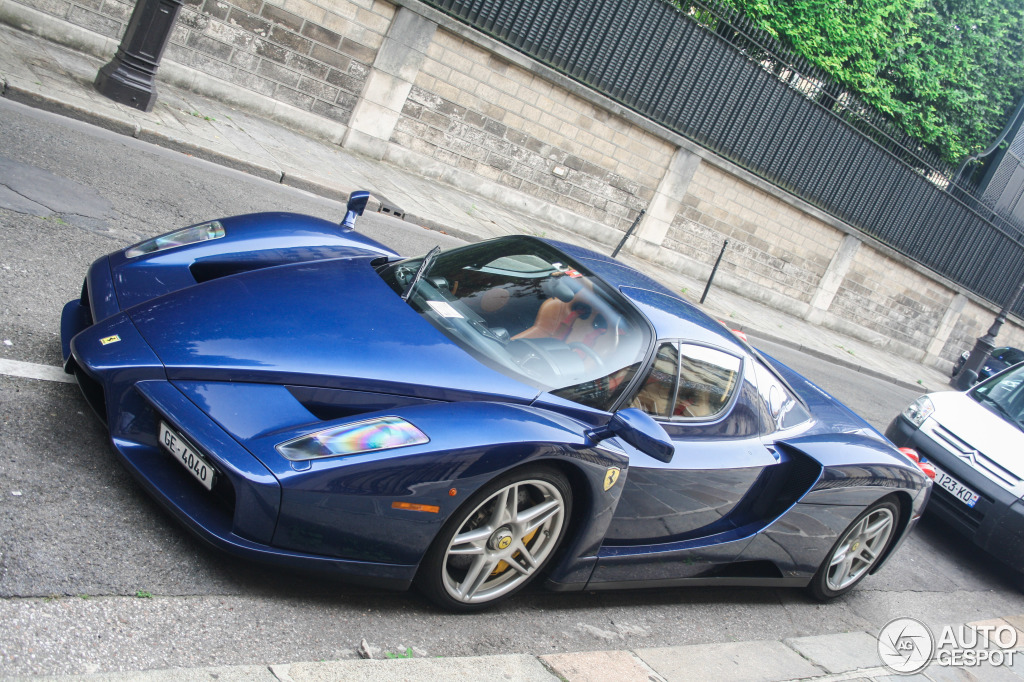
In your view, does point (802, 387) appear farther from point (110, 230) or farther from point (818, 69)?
point (818, 69)

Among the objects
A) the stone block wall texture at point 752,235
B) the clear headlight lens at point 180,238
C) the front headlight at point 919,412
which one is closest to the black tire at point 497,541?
the clear headlight lens at point 180,238

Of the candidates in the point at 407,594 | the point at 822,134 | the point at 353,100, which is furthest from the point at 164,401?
the point at 822,134

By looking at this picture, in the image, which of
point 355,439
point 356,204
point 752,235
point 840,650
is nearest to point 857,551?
point 840,650

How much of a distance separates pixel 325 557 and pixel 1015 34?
27671mm

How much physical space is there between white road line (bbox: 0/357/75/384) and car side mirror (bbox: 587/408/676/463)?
2.28 m

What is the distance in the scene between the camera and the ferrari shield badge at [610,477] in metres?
3.46

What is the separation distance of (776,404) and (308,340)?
2495 mm

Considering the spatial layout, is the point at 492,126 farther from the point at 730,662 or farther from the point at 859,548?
the point at 730,662

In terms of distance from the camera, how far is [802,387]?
5297 millimetres

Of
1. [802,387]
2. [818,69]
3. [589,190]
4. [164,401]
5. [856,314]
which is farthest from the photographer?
[856,314]

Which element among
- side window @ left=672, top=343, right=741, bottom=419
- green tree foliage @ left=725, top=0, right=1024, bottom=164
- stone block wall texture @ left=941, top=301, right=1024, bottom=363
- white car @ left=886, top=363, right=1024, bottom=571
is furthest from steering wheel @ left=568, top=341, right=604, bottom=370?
stone block wall texture @ left=941, top=301, right=1024, bottom=363

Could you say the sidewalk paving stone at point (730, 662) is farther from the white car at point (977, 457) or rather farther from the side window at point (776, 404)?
the white car at point (977, 457)

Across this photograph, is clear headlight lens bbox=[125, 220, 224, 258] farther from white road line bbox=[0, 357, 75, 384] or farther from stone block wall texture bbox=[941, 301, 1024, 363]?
stone block wall texture bbox=[941, 301, 1024, 363]

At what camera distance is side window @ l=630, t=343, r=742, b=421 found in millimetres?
3848
